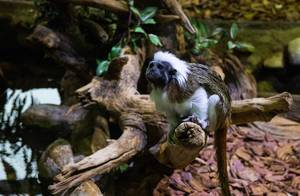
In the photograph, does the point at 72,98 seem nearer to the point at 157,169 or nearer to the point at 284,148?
the point at 157,169

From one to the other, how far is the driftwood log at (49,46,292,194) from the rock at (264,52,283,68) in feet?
6.42

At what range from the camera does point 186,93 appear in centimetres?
274

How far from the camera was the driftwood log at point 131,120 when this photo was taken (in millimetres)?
2688

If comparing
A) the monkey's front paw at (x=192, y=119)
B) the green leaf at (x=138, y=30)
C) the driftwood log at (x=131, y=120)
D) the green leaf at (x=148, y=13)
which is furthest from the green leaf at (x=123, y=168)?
the green leaf at (x=148, y=13)

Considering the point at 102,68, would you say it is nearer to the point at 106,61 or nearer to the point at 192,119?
the point at 106,61

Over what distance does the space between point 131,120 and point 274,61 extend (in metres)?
2.51

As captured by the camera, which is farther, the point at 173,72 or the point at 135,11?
the point at 135,11

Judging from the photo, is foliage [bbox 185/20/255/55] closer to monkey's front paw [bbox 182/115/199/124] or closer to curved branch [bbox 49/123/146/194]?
curved branch [bbox 49/123/146/194]

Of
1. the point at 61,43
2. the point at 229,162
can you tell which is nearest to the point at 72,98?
the point at 61,43

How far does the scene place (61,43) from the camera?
3994 mm

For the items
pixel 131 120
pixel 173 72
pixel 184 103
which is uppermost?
pixel 173 72

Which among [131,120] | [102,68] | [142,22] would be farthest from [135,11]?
[131,120]

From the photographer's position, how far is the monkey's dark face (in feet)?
8.72

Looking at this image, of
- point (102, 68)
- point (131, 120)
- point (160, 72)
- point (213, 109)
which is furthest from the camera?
point (102, 68)
